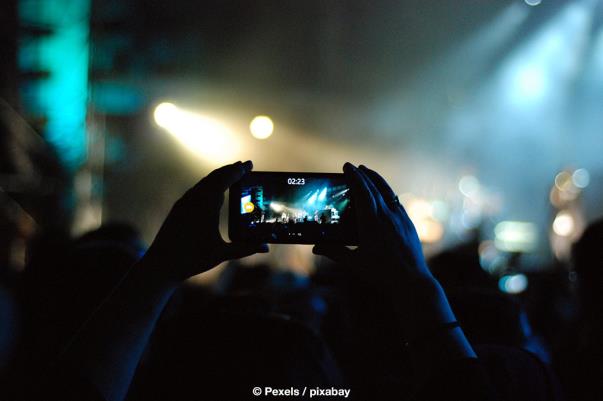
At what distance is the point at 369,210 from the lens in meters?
0.89

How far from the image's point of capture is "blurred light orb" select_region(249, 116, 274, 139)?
6.98m

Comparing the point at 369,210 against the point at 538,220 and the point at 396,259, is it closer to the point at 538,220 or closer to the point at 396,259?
the point at 396,259

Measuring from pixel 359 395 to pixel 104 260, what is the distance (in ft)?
3.01

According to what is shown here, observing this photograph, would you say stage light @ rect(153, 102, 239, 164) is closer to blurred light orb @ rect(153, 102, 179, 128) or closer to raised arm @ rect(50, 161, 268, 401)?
blurred light orb @ rect(153, 102, 179, 128)

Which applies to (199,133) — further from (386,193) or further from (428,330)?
(428,330)

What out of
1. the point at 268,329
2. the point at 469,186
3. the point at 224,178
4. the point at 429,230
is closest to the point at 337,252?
the point at 224,178

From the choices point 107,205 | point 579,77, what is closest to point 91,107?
point 107,205

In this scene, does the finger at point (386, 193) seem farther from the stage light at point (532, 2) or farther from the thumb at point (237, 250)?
the stage light at point (532, 2)

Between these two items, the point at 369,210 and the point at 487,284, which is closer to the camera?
the point at 369,210

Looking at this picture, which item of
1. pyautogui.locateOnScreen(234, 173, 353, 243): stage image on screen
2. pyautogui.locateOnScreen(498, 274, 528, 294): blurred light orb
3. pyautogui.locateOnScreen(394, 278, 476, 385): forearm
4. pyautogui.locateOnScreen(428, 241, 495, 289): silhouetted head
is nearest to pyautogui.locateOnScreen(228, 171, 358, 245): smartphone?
pyautogui.locateOnScreen(234, 173, 353, 243): stage image on screen

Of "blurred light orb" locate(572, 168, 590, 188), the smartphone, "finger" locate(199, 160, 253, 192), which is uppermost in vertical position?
"blurred light orb" locate(572, 168, 590, 188)

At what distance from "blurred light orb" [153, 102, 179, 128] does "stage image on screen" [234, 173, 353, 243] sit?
5114 mm

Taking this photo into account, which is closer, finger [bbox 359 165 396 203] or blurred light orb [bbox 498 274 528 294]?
finger [bbox 359 165 396 203]

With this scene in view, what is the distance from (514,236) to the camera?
16922 mm
